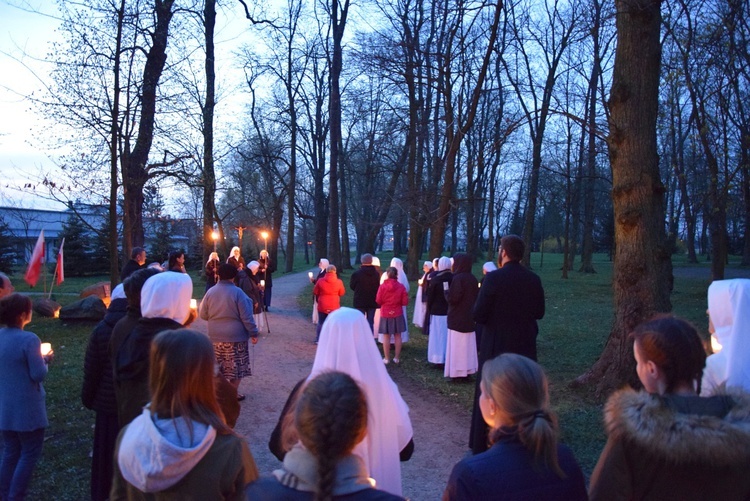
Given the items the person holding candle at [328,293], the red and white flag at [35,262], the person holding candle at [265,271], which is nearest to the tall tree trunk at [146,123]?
the red and white flag at [35,262]

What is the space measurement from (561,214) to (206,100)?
45594 millimetres

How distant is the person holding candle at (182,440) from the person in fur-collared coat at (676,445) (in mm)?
1542

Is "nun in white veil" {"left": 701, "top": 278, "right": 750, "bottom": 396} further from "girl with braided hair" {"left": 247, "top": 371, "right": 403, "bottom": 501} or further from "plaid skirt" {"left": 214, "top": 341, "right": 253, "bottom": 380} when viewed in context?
"plaid skirt" {"left": 214, "top": 341, "right": 253, "bottom": 380}

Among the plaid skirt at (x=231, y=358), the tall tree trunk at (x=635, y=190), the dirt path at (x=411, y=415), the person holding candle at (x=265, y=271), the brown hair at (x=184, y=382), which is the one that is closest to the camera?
the brown hair at (x=184, y=382)

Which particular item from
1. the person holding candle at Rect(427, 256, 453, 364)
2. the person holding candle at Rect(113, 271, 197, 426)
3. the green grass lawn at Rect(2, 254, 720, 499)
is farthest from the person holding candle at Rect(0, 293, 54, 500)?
the person holding candle at Rect(427, 256, 453, 364)

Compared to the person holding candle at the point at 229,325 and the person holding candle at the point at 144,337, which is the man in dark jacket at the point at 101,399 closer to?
the person holding candle at the point at 144,337

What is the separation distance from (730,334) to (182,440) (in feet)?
9.14

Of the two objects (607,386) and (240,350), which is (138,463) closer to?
(240,350)

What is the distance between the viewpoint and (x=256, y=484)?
2053 millimetres

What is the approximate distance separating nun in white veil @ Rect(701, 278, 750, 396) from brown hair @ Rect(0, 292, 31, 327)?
15.2 ft

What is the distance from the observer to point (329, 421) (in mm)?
2064

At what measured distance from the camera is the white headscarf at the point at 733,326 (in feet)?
9.92

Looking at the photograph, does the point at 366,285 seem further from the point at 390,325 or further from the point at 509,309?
the point at 509,309

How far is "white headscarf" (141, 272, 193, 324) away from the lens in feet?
13.0
